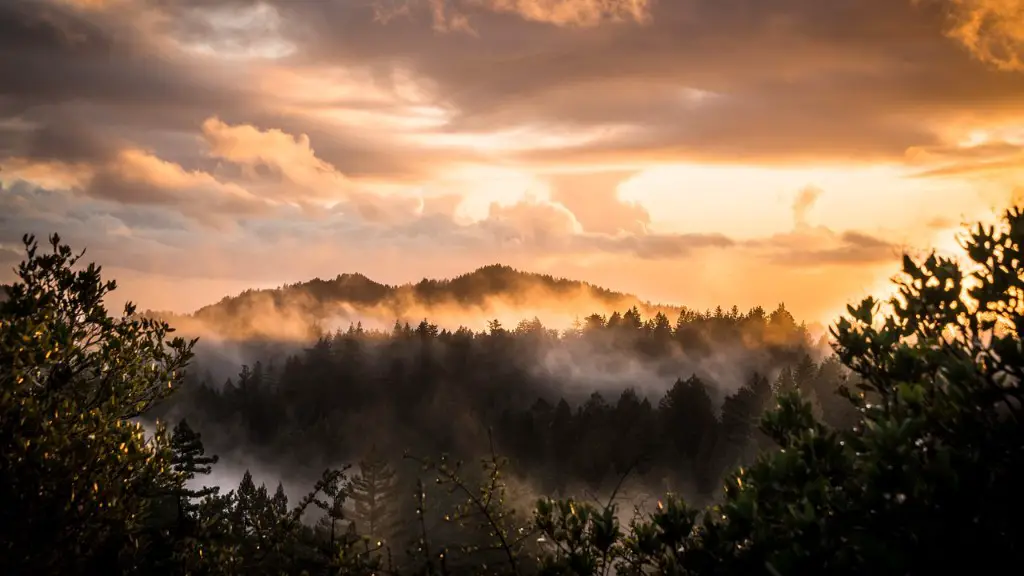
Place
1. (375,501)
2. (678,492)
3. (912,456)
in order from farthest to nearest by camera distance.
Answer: (375,501) < (678,492) < (912,456)

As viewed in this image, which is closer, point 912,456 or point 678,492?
point 912,456

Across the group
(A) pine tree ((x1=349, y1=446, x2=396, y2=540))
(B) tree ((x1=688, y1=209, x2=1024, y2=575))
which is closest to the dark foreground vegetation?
(B) tree ((x1=688, y1=209, x2=1024, y2=575))

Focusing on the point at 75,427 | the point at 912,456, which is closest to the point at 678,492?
the point at 912,456

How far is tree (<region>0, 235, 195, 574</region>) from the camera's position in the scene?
11148 mm

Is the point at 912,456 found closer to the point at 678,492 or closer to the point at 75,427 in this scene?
the point at 678,492

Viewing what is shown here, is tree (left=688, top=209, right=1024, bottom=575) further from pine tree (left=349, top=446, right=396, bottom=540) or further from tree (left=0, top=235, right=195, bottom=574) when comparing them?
pine tree (left=349, top=446, right=396, bottom=540)

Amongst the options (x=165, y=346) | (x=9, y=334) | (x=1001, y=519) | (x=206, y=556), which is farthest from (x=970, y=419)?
(x=165, y=346)

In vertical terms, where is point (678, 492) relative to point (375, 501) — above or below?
above

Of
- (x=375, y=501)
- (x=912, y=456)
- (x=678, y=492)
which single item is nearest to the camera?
(x=912, y=456)

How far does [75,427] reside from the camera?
1323 cm

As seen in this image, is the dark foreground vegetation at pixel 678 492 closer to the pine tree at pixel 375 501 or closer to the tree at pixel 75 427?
the tree at pixel 75 427

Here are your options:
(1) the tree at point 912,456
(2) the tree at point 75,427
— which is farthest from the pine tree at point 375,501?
(1) the tree at point 912,456

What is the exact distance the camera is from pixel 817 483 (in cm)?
782

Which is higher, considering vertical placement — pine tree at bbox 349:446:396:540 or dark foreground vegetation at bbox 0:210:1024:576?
dark foreground vegetation at bbox 0:210:1024:576
